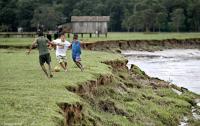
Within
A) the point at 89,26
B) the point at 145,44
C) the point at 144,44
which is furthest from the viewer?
the point at 89,26

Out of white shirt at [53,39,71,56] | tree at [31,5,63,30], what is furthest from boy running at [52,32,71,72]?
tree at [31,5,63,30]

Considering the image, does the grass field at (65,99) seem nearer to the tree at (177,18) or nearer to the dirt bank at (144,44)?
the dirt bank at (144,44)

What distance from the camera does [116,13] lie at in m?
121

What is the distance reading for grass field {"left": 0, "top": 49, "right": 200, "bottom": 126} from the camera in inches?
498

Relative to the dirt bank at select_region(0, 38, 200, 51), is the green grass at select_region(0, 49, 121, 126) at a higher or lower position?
higher

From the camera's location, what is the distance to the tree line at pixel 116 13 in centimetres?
9188

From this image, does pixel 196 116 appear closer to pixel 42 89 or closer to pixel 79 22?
pixel 42 89

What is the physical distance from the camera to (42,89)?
16047 millimetres

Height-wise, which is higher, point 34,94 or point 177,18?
point 177,18

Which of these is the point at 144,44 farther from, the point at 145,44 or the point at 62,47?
the point at 62,47

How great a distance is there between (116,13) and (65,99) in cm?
10784

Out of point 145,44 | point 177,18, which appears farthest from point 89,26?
point 177,18

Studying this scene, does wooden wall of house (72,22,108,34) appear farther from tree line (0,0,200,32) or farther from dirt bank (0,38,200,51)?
tree line (0,0,200,32)

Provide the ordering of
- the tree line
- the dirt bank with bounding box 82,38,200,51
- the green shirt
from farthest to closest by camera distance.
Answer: the tree line → the dirt bank with bounding box 82,38,200,51 → the green shirt
